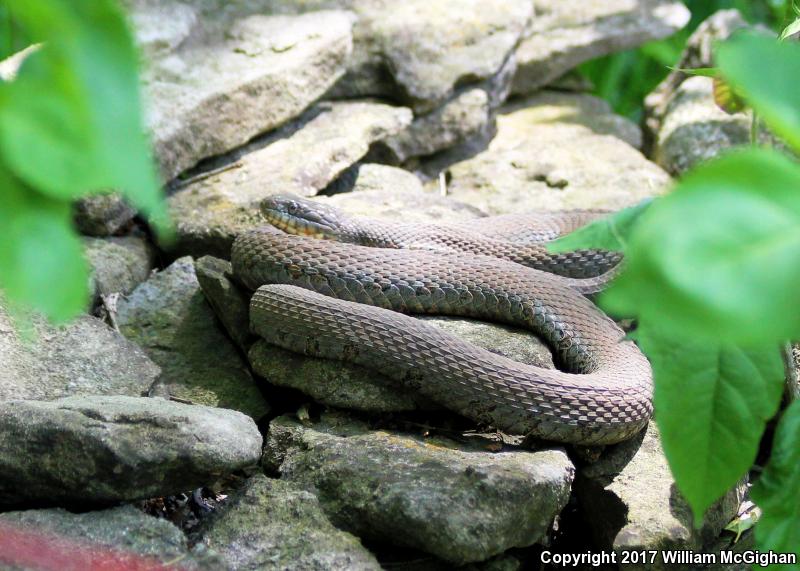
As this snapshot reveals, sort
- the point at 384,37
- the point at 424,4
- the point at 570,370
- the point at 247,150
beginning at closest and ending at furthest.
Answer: the point at 570,370
the point at 247,150
the point at 384,37
the point at 424,4

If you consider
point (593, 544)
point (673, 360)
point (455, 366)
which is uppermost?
point (673, 360)

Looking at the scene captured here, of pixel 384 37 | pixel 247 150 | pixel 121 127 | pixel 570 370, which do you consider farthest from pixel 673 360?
pixel 384 37

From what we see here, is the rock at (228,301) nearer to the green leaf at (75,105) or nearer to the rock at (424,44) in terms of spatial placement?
the rock at (424,44)

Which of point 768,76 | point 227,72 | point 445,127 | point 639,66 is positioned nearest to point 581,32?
point 639,66

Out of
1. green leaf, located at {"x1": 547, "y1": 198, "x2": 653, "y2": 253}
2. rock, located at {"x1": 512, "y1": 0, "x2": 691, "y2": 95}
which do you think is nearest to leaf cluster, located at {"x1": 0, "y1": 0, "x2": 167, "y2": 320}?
green leaf, located at {"x1": 547, "y1": 198, "x2": 653, "y2": 253}

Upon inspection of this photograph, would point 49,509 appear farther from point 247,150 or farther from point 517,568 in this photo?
point 247,150

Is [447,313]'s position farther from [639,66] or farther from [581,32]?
[639,66]

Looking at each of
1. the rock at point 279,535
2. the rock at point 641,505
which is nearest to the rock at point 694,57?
the rock at point 641,505

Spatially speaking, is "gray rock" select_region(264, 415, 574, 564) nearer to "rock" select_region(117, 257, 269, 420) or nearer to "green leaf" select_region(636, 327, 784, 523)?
"rock" select_region(117, 257, 269, 420)
